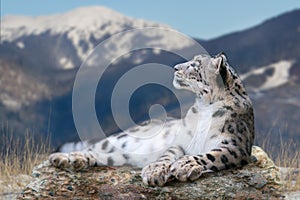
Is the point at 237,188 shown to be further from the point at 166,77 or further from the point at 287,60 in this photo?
the point at 287,60

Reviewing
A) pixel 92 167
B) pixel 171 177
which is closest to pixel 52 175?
pixel 92 167

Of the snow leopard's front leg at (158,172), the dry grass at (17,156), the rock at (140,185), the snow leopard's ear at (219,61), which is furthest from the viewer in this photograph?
the dry grass at (17,156)

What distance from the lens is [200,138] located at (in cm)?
546

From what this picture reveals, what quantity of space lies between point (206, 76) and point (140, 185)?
1241mm

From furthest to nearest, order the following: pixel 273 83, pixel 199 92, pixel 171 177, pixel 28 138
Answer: pixel 273 83
pixel 28 138
pixel 199 92
pixel 171 177

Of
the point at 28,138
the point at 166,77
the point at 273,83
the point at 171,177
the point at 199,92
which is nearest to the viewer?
the point at 171,177

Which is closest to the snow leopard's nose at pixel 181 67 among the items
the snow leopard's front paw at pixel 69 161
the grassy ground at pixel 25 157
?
the snow leopard's front paw at pixel 69 161

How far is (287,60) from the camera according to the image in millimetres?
34062

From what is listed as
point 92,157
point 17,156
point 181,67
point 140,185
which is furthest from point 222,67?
point 17,156

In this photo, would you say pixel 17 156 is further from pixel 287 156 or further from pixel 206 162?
pixel 206 162

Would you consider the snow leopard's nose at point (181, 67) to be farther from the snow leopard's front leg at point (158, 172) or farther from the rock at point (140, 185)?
the rock at point (140, 185)

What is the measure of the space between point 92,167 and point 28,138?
3.56 m

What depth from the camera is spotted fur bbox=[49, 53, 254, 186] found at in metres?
5.00

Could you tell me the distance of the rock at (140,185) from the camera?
5.13 m
